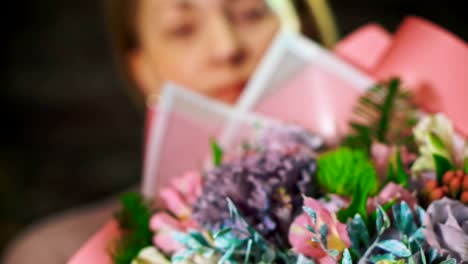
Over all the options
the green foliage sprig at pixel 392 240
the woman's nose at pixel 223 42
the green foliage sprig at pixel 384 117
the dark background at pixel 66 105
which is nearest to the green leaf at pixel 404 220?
the green foliage sprig at pixel 392 240

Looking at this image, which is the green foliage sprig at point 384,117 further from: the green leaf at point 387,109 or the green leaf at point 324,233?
the green leaf at point 324,233

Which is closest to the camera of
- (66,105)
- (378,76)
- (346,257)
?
(346,257)

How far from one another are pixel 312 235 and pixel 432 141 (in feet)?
0.37

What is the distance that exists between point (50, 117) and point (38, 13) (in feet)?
1.13

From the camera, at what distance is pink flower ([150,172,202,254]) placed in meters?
0.35

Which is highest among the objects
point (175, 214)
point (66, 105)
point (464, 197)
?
point (66, 105)

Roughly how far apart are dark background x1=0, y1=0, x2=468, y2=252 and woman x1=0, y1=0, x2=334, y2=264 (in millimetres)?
854

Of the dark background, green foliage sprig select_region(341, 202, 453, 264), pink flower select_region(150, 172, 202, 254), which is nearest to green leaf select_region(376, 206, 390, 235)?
green foliage sprig select_region(341, 202, 453, 264)

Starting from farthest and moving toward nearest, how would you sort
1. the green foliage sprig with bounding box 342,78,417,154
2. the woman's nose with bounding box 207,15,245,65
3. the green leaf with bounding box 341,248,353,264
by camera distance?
the woman's nose with bounding box 207,15,245,65, the green foliage sprig with bounding box 342,78,417,154, the green leaf with bounding box 341,248,353,264

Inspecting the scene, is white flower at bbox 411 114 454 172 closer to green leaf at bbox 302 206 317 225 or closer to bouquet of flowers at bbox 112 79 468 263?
bouquet of flowers at bbox 112 79 468 263

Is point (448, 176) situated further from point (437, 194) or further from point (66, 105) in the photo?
point (66, 105)

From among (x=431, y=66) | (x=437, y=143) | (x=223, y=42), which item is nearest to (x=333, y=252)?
A: (x=437, y=143)

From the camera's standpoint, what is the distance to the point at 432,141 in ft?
1.16

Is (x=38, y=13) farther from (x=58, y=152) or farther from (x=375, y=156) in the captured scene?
(x=375, y=156)
